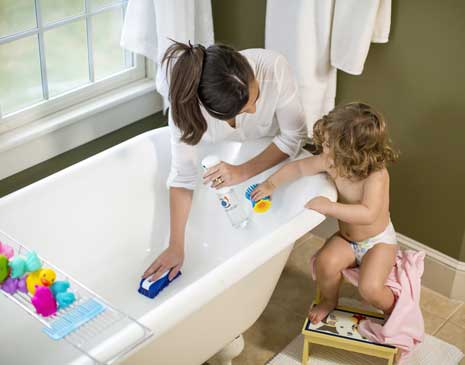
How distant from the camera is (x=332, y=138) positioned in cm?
216

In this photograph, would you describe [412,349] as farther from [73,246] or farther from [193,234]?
[73,246]

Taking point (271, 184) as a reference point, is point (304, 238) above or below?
below

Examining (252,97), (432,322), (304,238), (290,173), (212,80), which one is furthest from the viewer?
(304,238)

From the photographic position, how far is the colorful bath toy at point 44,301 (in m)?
1.65

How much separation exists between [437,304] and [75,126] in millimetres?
1414

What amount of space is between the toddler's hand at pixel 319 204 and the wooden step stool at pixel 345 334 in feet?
1.33

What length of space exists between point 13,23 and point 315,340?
54.7 inches

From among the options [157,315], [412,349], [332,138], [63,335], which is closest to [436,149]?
[332,138]

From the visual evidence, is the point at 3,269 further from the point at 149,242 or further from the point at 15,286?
the point at 149,242

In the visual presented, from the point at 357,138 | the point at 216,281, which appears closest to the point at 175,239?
the point at 216,281

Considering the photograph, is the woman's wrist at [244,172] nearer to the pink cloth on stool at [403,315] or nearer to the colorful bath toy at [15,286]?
the pink cloth on stool at [403,315]

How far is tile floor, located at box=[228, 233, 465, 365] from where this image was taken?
2453mm

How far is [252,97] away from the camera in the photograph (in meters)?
2.06

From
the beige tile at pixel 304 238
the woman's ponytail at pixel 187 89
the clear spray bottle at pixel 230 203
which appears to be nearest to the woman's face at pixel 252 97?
the woman's ponytail at pixel 187 89
